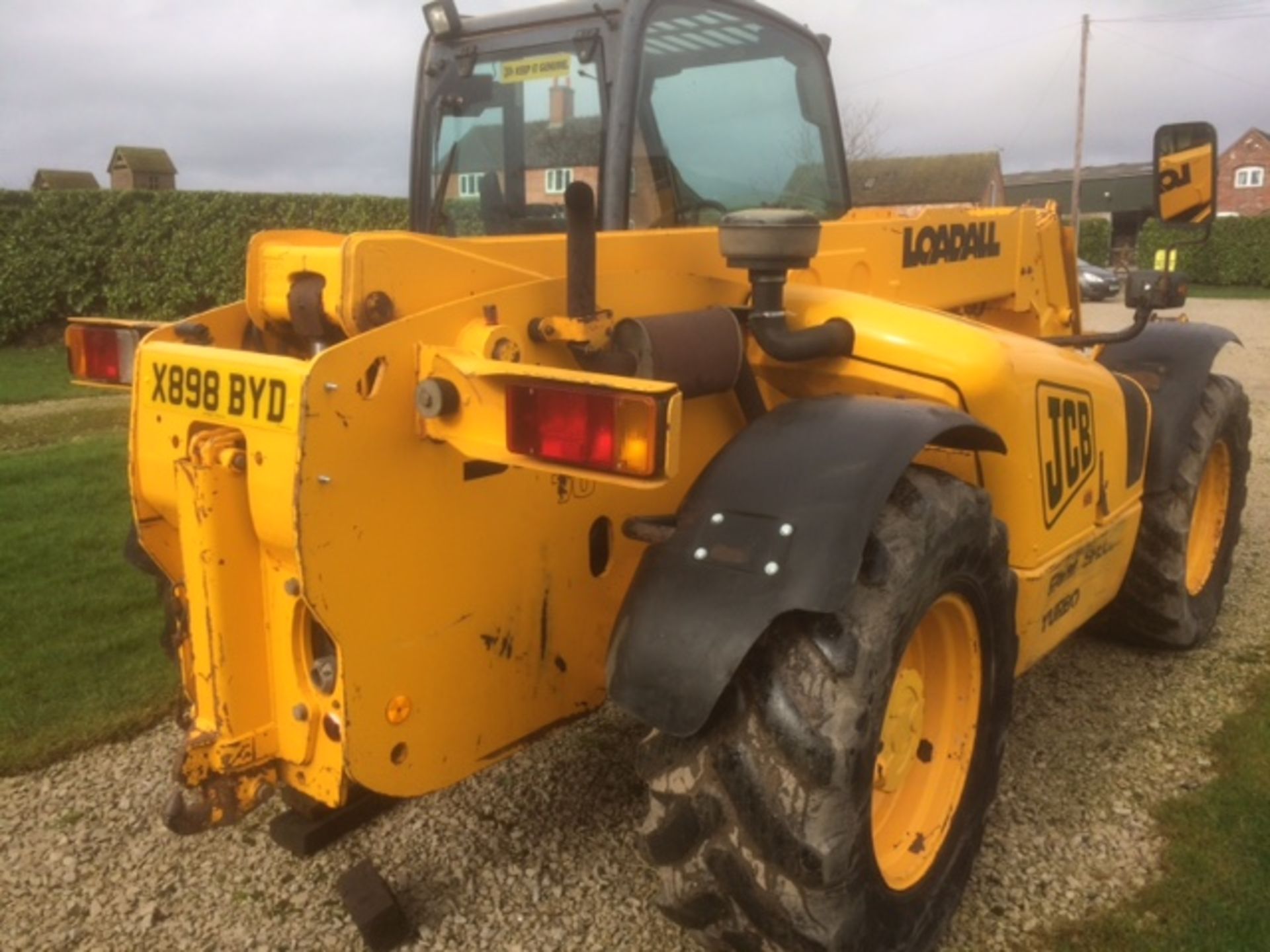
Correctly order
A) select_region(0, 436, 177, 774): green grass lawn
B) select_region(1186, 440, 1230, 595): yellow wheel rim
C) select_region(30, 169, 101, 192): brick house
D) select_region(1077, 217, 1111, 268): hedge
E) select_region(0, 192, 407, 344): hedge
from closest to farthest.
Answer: select_region(0, 436, 177, 774): green grass lawn
select_region(1186, 440, 1230, 595): yellow wheel rim
select_region(0, 192, 407, 344): hedge
select_region(30, 169, 101, 192): brick house
select_region(1077, 217, 1111, 268): hedge

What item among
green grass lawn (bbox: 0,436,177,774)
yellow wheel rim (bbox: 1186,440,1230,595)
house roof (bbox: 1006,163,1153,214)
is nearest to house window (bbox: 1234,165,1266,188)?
house roof (bbox: 1006,163,1153,214)

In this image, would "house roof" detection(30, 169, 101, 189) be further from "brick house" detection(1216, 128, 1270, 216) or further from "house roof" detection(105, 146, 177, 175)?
"brick house" detection(1216, 128, 1270, 216)

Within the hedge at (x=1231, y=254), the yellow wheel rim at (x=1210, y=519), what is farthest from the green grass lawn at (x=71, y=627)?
the hedge at (x=1231, y=254)

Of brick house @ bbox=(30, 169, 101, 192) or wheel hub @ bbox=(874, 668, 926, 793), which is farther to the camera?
brick house @ bbox=(30, 169, 101, 192)

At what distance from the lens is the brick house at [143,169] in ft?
106

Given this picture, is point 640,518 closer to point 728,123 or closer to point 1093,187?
point 728,123

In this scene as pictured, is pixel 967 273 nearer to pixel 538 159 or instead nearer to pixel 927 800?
pixel 538 159

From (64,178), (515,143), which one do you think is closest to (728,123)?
(515,143)

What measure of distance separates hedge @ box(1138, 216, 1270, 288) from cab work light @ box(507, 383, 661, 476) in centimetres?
3679

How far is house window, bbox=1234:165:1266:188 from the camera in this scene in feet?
200

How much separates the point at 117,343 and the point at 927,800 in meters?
2.41

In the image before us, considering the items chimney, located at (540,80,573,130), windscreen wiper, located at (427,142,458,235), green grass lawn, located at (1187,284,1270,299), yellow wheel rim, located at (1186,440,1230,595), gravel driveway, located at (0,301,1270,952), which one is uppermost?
chimney, located at (540,80,573,130)

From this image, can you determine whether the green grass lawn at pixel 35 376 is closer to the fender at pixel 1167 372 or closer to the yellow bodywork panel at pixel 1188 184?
the fender at pixel 1167 372

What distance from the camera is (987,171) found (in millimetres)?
39812
